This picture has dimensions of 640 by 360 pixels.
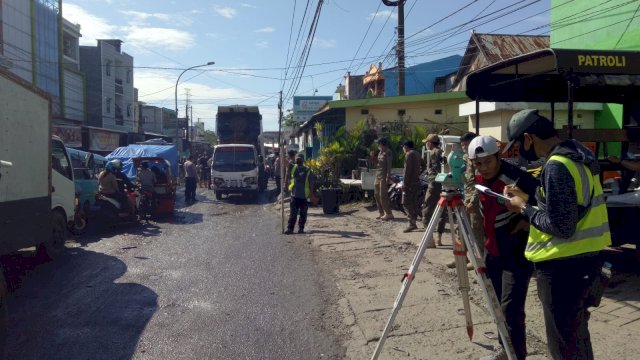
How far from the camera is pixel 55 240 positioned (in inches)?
366

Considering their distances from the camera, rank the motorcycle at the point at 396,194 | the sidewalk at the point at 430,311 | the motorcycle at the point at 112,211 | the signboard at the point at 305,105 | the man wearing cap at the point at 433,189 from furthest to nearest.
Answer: the signboard at the point at 305,105 → the motorcycle at the point at 396,194 → the motorcycle at the point at 112,211 → the man wearing cap at the point at 433,189 → the sidewalk at the point at 430,311

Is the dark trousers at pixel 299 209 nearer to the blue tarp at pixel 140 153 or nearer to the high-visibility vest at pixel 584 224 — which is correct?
the high-visibility vest at pixel 584 224

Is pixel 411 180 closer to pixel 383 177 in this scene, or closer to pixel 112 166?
pixel 383 177

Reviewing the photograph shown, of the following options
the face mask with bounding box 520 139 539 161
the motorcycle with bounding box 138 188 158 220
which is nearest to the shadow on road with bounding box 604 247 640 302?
the face mask with bounding box 520 139 539 161

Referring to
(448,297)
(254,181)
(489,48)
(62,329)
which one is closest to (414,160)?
(448,297)

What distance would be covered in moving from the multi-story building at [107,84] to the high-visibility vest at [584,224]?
133ft

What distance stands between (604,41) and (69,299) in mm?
14182

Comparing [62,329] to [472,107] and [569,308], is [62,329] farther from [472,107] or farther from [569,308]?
[472,107]

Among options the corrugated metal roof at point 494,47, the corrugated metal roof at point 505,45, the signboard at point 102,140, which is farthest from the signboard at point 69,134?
the corrugated metal roof at point 505,45

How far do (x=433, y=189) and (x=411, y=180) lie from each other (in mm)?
1603

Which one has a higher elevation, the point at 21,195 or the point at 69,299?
the point at 21,195

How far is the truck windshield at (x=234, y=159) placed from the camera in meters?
21.1

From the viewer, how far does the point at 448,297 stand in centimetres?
609

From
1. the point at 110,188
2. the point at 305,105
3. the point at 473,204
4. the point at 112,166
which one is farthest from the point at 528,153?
the point at 305,105
